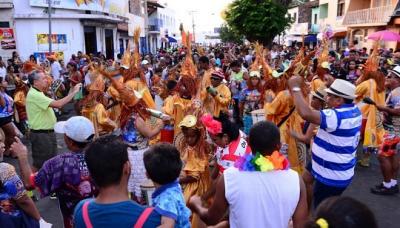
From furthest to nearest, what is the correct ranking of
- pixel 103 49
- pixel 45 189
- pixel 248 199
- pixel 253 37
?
pixel 103 49
pixel 253 37
pixel 45 189
pixel 248 199

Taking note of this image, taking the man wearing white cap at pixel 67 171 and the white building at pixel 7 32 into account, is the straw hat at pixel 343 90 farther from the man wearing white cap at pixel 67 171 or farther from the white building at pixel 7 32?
the white building at pixel 7 32

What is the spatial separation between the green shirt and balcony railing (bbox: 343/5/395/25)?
76.1 feet

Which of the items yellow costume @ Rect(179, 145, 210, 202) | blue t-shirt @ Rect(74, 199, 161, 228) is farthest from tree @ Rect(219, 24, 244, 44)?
blue t-shirt @ Rect(74, 199, 161, 228)

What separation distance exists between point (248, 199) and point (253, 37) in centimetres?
2211

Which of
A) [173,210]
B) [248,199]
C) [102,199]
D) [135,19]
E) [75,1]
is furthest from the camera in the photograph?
[135,19]

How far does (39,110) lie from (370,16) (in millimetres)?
25877

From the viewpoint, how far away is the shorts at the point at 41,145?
520 centimetres

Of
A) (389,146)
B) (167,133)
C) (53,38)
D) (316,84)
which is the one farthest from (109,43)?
(389,146)

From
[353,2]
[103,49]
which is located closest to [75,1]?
[103,49]

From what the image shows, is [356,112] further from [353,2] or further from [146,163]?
[353,2]

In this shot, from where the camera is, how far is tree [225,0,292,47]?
22359mm

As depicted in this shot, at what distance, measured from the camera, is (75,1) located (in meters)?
21.7

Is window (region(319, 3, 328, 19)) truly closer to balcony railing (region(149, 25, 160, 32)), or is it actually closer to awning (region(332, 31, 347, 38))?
awning (region(332, 31, 347, 38))

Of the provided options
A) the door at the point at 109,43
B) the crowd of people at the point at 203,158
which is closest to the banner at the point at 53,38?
the door at the point at 109,43
